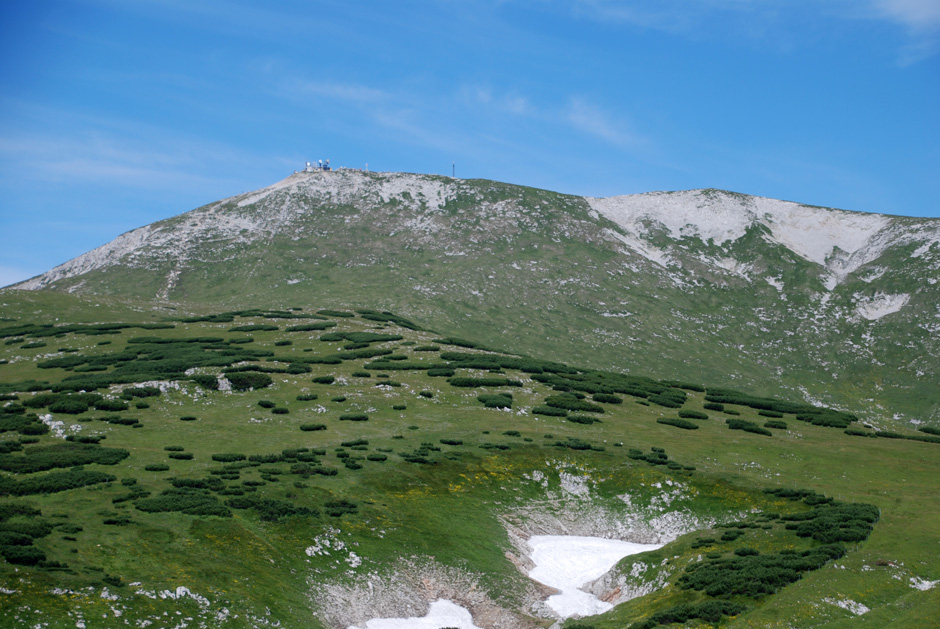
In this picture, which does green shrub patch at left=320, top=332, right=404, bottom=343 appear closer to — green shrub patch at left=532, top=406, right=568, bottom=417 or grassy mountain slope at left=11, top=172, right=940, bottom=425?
green shrub patch at left=532, top=406, right=568, bottom=417

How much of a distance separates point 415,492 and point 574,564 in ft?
42.1

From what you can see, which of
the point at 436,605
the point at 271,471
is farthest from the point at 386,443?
the point at 436,605

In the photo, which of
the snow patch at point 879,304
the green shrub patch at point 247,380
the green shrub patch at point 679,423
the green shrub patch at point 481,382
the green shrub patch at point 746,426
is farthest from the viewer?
the snow patch at point 879,304

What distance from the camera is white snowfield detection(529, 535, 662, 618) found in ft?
152

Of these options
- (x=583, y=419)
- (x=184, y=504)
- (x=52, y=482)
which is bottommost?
(x=184, y=504)

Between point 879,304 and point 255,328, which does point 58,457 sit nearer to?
point 255,328

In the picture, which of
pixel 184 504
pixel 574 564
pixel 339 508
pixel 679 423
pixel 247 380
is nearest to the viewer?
pixel 184 504

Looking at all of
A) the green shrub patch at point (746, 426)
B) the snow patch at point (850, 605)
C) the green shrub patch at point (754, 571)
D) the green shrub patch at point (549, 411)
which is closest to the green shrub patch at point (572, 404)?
the green shrub patch at point (549, 411)

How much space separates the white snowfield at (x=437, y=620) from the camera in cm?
4053

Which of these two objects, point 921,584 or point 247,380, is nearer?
point 921,584

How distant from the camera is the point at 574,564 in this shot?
172 ft

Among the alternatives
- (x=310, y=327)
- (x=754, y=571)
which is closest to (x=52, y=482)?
(x=754, y=571)

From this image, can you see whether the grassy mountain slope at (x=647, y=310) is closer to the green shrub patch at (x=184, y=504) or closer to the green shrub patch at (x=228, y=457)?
the green shrub patch at (x=228, y=457)

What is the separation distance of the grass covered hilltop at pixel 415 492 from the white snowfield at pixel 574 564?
42.1 inches
